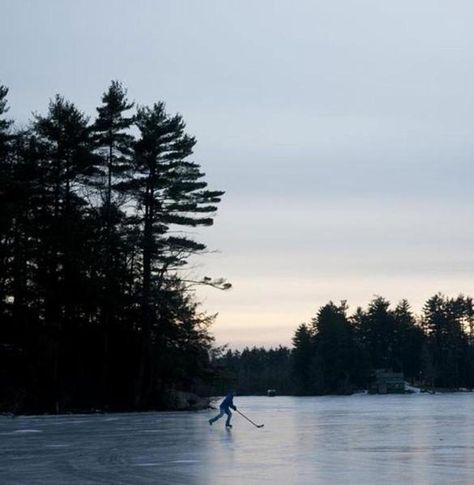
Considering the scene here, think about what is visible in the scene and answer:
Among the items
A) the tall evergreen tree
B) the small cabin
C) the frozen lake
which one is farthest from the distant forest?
the frozen lake

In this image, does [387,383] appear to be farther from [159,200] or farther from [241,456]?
[241,456]

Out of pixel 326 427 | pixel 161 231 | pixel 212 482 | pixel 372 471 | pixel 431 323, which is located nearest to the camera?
pixel 212 482

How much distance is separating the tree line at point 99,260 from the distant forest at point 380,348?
87977 mm

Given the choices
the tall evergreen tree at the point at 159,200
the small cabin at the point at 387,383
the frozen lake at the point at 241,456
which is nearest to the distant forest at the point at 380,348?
the small cabin at the point at 387,383

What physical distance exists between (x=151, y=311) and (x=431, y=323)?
372 feet

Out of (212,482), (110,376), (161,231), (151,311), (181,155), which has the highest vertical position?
(181,155)

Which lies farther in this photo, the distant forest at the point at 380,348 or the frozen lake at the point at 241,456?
the distant forest at the point at 380,348

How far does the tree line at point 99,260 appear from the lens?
54434 millimetres

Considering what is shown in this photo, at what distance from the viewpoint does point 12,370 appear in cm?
5291

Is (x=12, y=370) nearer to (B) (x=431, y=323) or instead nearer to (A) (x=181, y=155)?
(A) (x=181, y=155)

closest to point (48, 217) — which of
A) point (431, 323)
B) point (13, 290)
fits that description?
point (13, 290)

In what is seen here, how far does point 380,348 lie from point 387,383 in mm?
18539

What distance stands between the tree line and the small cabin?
7785 centimetres

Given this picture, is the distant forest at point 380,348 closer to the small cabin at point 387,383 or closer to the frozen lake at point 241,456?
the small cabin at point 387,383
